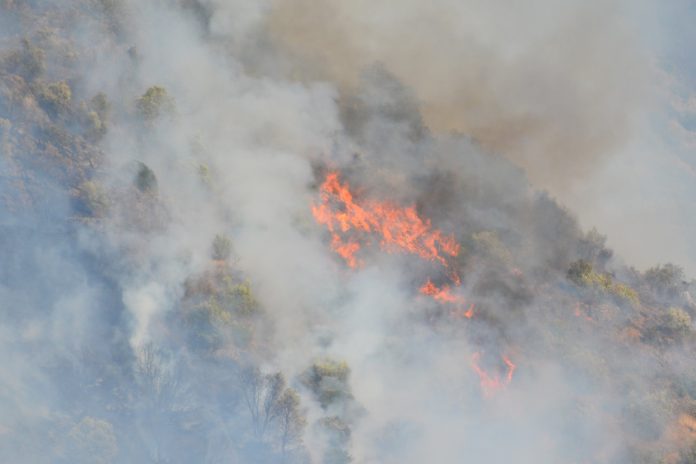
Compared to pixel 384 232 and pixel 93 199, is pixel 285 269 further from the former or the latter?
pixel 93 199

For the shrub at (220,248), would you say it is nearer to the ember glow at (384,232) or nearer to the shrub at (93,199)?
the shrub at (93,199)

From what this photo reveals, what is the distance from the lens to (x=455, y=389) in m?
42.9

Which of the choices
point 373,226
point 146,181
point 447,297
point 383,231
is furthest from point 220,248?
point 447,297

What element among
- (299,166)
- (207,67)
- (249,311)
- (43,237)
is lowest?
(249,311)

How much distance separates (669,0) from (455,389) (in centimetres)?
9999

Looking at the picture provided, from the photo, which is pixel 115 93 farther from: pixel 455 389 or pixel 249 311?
pixel 455 389

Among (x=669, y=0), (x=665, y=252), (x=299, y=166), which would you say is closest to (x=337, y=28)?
(x=299, y=166)

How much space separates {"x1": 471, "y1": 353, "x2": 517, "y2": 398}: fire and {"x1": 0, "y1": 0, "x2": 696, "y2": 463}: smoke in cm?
15

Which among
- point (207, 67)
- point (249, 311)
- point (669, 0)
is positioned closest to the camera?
point (249, 311)

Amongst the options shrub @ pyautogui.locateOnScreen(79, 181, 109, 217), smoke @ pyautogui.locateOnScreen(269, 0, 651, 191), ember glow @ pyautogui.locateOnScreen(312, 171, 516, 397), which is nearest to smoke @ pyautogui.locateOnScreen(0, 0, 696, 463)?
shrub @ pyautogui.locateOnScreen(79, 181, 109, 217)

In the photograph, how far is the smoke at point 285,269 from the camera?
37094mm

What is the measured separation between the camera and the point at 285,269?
A: 44.9 m

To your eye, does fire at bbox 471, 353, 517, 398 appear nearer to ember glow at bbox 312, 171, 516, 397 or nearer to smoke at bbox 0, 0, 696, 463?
smoke at bbox 0, 0, 696, 463

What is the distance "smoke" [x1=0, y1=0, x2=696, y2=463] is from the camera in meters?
37.1
